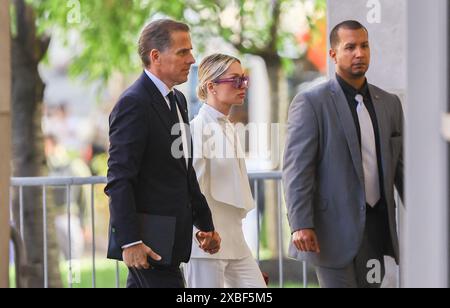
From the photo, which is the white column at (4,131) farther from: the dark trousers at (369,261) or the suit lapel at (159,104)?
the dark trousers at (369,261)

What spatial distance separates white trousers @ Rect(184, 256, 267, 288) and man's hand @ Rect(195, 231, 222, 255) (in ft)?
0.25

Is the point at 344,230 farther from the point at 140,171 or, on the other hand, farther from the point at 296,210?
the point at 140,171

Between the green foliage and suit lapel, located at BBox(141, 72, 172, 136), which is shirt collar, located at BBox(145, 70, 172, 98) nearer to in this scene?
suit lapel, located at BBox(141, 72, 172, 136)

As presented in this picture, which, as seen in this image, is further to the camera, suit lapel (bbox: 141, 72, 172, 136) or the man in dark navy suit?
suit lapel (bbox: 141, 72, 172, 136)

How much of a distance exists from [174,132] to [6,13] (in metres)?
1.46

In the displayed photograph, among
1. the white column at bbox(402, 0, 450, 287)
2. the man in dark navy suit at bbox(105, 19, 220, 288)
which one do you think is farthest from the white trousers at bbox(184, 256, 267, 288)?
the white column at bbox(402, 0, 450, 287)

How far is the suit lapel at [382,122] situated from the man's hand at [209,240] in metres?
0.85

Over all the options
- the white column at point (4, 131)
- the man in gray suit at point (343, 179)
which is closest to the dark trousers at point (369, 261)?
the man in gray suit at point (343, 179)

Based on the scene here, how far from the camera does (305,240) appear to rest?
194 inches

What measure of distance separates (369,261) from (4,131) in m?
1.99

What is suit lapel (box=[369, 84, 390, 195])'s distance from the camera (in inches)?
196

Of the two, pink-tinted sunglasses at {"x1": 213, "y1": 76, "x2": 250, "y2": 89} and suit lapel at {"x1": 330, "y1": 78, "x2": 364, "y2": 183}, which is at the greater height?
pink-tinted sunglasses at {"x1": 213, "y1": 76, "x2": 250, "y2": 89}

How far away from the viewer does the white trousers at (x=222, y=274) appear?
5347 millimetres
